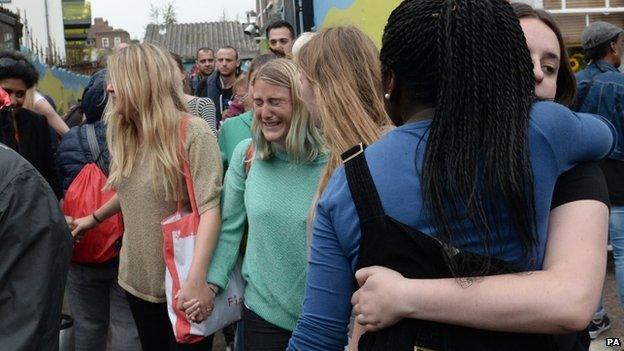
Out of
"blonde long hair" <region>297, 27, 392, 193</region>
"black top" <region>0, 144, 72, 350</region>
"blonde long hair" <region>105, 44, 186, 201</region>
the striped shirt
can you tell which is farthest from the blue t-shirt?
the striped shirt

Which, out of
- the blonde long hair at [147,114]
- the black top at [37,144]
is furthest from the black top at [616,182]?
Result: the black top at [37,144]

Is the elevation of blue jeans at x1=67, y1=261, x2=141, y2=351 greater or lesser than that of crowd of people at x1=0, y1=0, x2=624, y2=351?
lesser

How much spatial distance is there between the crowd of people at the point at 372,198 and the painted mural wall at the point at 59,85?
1072 centimetres

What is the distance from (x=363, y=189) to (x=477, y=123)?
0.24 m

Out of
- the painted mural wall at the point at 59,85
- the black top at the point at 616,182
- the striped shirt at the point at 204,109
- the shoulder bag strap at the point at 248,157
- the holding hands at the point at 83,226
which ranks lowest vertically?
the painted mural wall at the point at 59,85

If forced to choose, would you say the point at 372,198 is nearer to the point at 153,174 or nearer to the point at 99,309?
the point at 153,174

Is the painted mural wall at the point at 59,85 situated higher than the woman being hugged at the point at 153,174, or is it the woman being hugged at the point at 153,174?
the woman being hugged at the point at 153,174

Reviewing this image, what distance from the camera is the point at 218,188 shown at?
341cm

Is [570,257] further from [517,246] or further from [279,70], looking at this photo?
[279,70]

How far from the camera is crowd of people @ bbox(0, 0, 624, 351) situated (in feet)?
4.79

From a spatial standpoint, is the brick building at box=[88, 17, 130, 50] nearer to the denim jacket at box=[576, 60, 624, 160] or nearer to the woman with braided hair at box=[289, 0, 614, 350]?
the denim jacket at box=[576, 60, 624, 160]

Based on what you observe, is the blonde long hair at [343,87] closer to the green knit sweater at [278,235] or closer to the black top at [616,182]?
the green knit sweater at [278,235]

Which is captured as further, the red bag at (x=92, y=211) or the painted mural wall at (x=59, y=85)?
the painted mural wall at (x=59, y=85)

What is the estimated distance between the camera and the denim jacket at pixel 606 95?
5164 millimetres
